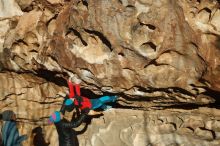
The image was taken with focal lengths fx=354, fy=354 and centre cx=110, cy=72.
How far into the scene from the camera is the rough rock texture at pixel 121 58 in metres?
2.60

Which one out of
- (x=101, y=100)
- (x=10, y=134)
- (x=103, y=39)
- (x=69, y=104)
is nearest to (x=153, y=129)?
(x=101, y=100)

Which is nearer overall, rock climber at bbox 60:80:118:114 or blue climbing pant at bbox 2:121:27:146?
rock climber at bbox 60:80:118:114

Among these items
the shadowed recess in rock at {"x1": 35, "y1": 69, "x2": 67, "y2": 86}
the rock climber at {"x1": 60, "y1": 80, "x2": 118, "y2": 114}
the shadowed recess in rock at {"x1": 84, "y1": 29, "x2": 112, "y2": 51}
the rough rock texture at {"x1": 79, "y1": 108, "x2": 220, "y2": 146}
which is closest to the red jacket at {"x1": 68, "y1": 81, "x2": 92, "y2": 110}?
the rock climber at {"x1": 60, "y1": 80, "x2": 118, "y2": 114}

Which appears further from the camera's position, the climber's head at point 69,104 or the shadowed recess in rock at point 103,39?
the climber's head at point 69,104

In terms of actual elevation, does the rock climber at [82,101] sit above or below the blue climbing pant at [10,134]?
above

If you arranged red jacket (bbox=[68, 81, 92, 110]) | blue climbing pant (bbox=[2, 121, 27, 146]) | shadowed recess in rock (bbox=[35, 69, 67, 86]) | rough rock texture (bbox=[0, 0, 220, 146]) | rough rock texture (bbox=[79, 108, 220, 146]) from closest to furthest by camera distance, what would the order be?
rough rock texture (bbox=[0, 0, 220, 146]) < rough rock texture (bbox=[79, 108, 220, 146]) < red jacket (bbox=[68, 81, 92, 110]) < shadowed recess in rock (bbox=[35, 69, 67, 86]) < blue climbing pant (bbox=[2, 121, 27, 146])

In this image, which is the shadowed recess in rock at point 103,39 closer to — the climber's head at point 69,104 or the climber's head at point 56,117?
the climber's head at point 69,104

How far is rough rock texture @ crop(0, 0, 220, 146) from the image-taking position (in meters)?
2.60

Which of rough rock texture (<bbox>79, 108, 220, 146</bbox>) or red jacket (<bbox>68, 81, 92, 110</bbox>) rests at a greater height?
red jacket (<bbox>68, 81, 92, 110</bbox>)

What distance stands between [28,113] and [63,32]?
126 centimetres

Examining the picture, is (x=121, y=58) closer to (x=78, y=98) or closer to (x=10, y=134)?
(x=78, y=98)

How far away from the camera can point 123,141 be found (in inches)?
136

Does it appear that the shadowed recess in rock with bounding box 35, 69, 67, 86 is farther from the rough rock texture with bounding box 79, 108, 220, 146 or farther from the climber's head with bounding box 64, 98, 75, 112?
the rough rock texture with bounding box 79, 108, 220, 146

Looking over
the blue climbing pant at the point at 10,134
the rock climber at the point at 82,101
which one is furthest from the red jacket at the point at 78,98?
the blue climbing pant at the point at 10,134
